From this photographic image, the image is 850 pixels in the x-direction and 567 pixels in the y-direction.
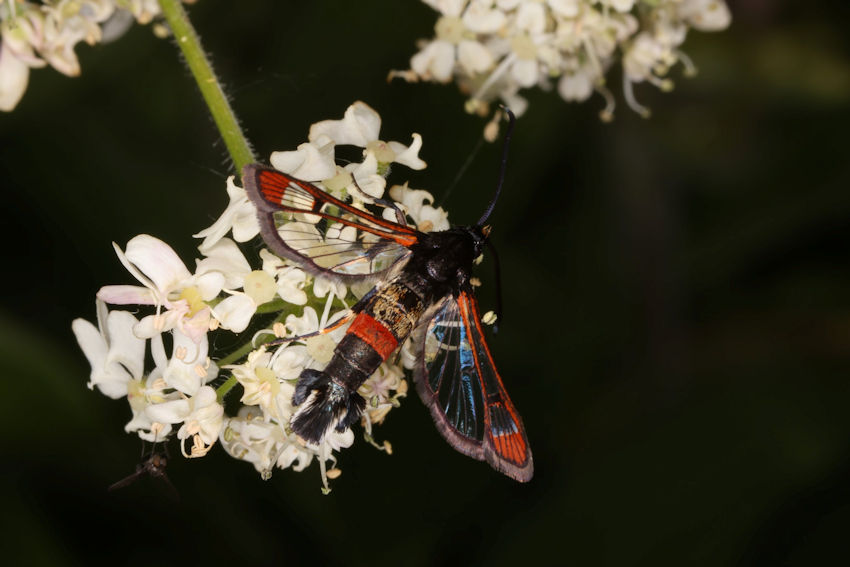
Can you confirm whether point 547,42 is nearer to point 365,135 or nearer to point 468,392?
point 365,135

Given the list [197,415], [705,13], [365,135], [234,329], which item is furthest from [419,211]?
[705,13]

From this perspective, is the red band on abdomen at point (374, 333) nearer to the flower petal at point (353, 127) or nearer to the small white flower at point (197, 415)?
the small white flower at point (197, 415)

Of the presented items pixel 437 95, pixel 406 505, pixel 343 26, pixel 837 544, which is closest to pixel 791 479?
pixel 837 544

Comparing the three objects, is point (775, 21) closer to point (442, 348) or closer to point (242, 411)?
point (442, 348)

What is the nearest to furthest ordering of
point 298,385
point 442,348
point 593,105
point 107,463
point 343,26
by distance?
point 298,385 → point 442,348 → point 107,463 → point 343,26 → point 593,105

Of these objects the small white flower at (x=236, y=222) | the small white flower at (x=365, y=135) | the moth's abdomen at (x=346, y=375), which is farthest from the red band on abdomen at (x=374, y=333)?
the small white flower at (x=365, y=135)

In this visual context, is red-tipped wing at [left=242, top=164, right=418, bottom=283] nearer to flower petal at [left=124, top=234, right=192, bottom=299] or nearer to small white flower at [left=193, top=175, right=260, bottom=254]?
small white flower at [left=193, top=175, right=260, bottom=254]

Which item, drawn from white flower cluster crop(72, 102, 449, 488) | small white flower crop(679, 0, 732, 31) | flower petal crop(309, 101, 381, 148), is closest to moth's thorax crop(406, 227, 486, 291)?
white flower cluster crop(72, 102, 449, 488)
